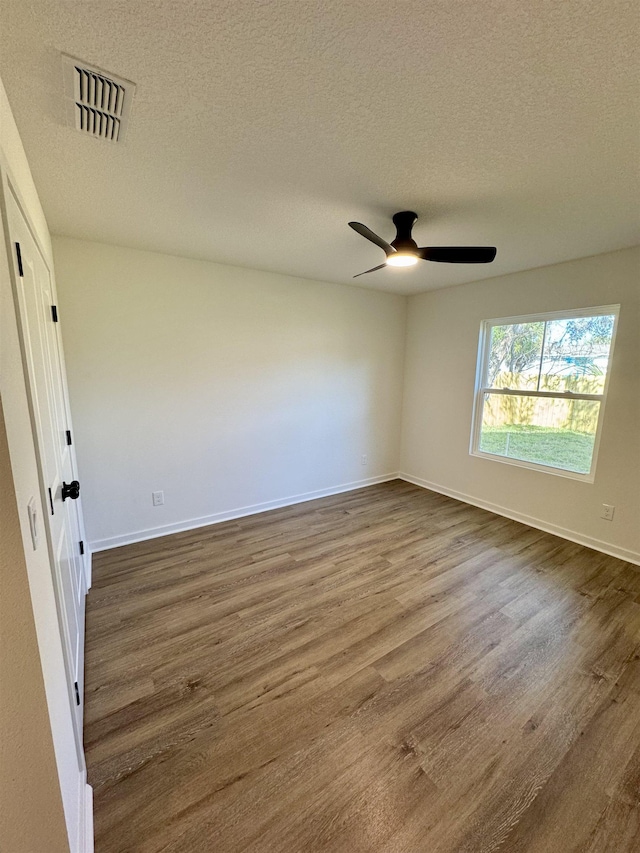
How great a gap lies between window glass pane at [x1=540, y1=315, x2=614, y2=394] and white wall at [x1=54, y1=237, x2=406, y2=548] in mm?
1759

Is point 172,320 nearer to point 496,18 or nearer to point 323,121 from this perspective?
point 323,121

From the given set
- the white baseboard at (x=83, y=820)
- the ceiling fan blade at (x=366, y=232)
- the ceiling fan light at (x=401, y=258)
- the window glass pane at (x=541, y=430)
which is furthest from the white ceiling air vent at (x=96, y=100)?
the window glass pane at (x=541, y=430)

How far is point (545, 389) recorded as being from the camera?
10.6 ft

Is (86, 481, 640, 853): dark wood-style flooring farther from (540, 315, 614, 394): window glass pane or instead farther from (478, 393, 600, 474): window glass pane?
(540, 315, 614, 394): window glass pane

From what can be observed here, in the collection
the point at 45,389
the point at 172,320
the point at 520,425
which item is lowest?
the point at 520,425

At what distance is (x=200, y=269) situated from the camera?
2977mm

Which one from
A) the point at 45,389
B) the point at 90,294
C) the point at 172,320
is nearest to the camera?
the point at 45,389

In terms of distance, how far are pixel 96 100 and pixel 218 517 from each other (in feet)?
9.85

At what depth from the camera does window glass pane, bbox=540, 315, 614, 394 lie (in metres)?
2.85

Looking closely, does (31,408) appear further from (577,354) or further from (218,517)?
(577,354)

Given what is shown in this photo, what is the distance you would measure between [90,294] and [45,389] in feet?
5.10

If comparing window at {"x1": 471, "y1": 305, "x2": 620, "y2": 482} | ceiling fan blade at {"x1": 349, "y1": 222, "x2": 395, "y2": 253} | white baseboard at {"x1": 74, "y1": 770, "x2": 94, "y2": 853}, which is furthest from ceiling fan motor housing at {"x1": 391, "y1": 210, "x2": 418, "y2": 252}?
white baseboard at {"x1": 74, "y1": 770, "x2": 94, "y2": 853}

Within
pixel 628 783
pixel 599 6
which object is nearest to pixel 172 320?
pixel 599 6

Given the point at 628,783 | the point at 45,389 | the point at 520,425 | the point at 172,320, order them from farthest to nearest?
1. the point at 520,425
2. the point at 172,320
3. the point at 45,389
4. the point at 628,783
